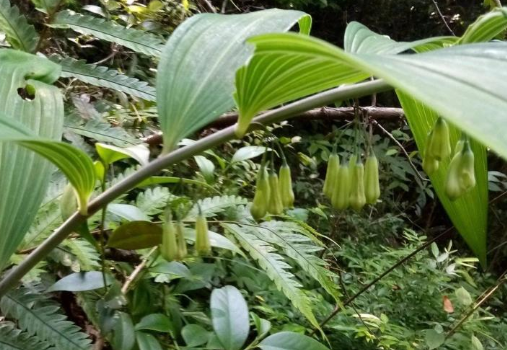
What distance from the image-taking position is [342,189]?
0.52m

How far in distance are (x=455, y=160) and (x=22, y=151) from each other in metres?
0.41

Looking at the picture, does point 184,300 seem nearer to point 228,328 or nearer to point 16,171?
point 228,328

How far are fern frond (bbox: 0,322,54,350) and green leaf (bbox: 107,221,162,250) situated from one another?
164 mm

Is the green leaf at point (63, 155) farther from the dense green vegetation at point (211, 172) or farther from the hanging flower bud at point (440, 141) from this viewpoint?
the hanging flower bud at point (440, 141)

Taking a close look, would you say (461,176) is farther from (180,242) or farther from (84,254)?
(84,254)

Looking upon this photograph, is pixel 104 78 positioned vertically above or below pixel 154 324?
above

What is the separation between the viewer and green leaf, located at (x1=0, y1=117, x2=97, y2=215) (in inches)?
14.3

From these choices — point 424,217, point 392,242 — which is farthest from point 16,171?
point 424,217

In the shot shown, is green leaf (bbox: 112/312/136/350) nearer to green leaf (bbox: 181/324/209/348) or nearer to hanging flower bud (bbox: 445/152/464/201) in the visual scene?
green leaf (bbox: 181/324/209/348)

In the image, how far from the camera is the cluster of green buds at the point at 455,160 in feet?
1.53

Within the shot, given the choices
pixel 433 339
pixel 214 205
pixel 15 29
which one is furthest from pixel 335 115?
pixel 433 339

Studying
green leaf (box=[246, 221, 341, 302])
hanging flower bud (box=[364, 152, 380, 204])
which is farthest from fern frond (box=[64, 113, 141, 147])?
hanging flower bud (box=[364, 152, 380, 204])

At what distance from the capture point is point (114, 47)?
4.95 feet

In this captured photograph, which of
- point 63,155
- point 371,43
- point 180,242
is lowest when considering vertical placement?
point 180,242
